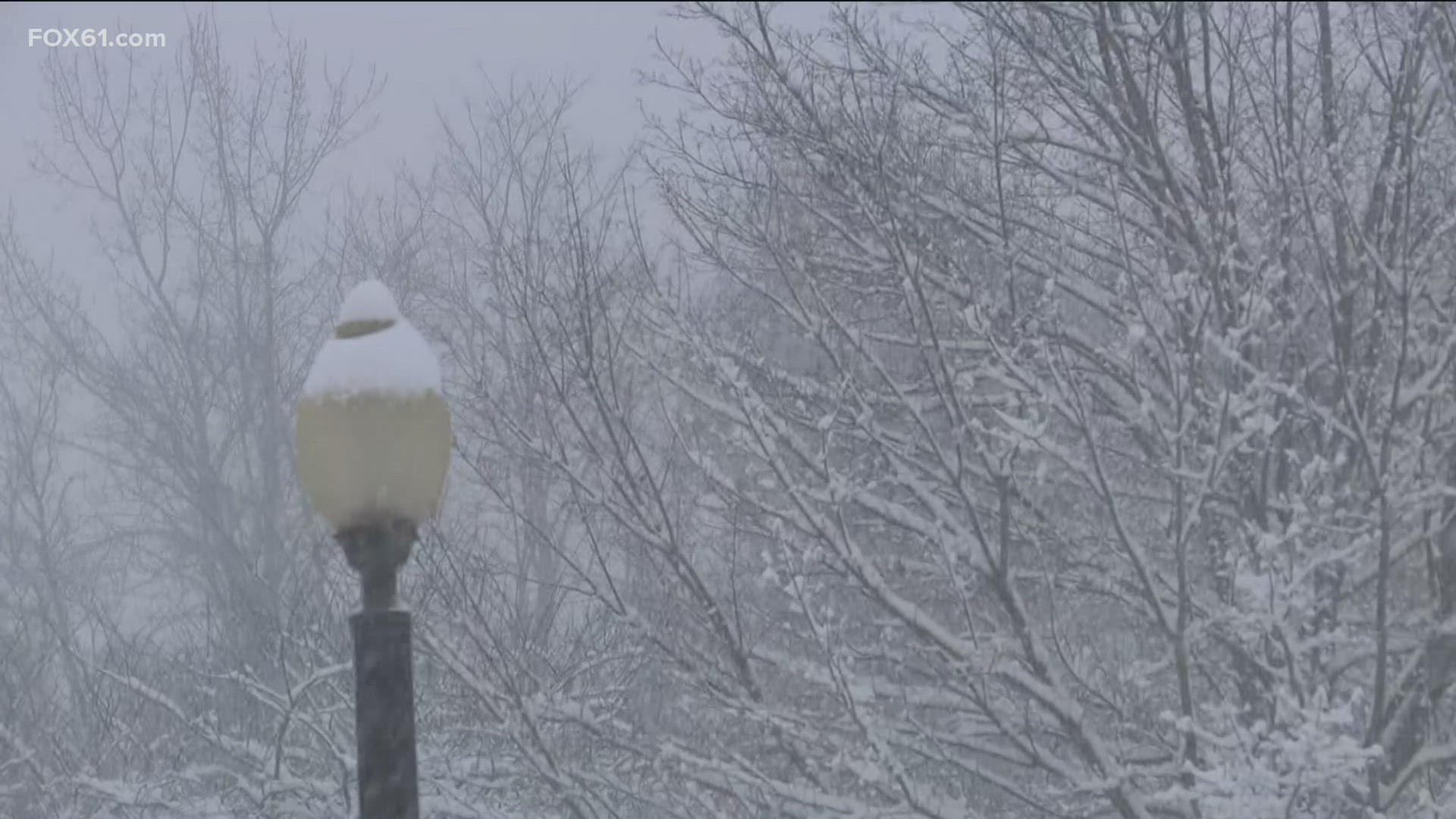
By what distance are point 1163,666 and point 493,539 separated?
9979 millimetres

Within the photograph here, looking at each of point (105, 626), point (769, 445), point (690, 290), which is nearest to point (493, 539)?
point (105, 626)

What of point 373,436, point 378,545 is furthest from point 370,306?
point 378,545

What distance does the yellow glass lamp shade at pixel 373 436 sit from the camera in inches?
135

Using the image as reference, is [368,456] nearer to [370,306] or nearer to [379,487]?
[379,487]

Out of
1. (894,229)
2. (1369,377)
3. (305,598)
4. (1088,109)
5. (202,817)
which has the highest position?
(1088,109)

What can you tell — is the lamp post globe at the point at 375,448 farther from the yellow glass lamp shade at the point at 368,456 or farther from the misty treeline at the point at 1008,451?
the misty treeline at the point at 1008,451

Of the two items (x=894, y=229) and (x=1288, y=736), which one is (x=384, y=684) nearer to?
(x=894, y=229)

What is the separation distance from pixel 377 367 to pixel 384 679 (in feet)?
2.16

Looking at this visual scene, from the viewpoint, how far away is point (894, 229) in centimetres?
538

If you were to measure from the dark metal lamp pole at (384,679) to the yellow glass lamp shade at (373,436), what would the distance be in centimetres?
7

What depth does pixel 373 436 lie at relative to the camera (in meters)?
3.41

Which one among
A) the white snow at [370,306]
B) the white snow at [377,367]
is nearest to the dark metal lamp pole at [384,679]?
the white snow at [377,367]

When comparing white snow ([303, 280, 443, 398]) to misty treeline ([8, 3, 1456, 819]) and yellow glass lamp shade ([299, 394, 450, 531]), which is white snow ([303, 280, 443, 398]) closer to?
yellow glass lamp shade ([299, 394, 450, 531])

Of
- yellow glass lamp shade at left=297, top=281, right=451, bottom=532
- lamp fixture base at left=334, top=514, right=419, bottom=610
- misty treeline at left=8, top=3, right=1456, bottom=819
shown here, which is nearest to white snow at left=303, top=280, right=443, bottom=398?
yellow glass lamp shade at left=297, top=281, right=451, bottom=532
